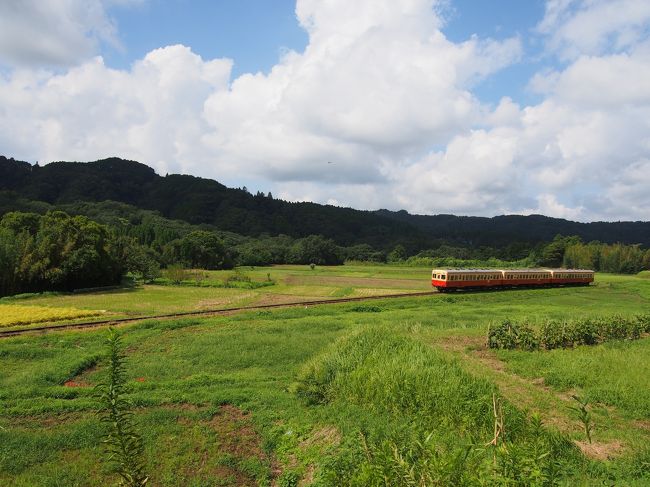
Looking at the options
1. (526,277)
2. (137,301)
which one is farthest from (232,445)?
(526,277)

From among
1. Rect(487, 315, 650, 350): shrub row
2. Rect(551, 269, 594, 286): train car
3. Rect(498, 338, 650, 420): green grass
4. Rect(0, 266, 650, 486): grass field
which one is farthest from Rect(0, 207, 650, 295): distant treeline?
Rect(498, 338, 650, 420): green grass

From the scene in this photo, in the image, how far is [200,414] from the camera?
37.4 feet

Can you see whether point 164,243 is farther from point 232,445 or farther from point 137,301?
point 232,445

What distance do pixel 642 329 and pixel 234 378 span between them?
66.0 ft

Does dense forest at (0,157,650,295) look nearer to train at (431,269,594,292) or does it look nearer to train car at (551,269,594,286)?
train at (431,269,594,292)

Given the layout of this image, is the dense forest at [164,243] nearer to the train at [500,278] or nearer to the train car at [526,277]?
the train at [500,278]

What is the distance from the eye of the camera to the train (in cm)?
4231

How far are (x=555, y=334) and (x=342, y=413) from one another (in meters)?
11.5

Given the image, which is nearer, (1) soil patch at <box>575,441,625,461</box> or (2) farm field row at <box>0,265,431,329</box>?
(1) soil patch at <box>575,441,625,461</box>

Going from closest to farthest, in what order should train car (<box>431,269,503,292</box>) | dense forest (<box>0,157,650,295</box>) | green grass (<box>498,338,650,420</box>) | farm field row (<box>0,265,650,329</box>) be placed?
green grass (<box>498,338,650,420</box>), farm field row (<box>0,265,650,329</box>), train car (<box>431,269,503,292</box>), dense forest (<box>0,157,650,295</box>)

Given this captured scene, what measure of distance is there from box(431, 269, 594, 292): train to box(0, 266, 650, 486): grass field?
23.3 m

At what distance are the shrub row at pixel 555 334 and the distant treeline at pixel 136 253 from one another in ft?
148

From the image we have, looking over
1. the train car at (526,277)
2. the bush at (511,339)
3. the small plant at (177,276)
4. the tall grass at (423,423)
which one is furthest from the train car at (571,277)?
the small plant at (177,276)

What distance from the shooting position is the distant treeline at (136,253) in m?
44.0
